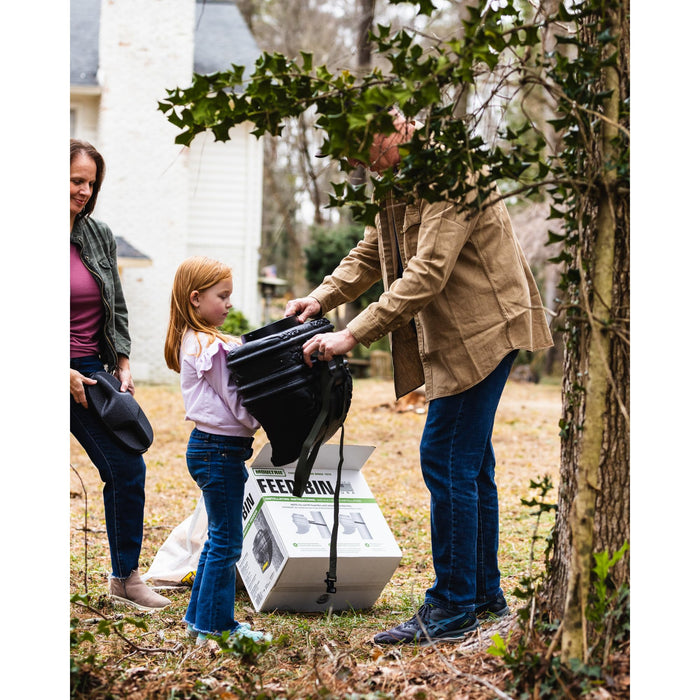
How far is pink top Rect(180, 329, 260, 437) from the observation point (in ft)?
10.8

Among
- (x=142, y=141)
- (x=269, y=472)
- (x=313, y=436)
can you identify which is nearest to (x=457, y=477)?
(x=313, y=436)

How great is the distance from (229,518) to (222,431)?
0.35 meters

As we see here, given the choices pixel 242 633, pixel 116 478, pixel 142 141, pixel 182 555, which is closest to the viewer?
pixel 242 633

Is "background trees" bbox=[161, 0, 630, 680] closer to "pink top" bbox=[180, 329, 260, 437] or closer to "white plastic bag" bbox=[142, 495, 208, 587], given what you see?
"pink top" bbox=[180, 329, 260, 437]

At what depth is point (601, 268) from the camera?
8.24 ft

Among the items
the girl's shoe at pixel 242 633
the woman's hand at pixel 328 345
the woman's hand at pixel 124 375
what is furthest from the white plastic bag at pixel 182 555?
the woman's hand at pixel 328 345

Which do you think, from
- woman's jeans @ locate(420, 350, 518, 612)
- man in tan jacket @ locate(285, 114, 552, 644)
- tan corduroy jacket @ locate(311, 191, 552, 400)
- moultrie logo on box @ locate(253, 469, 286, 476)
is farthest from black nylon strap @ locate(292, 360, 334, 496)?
moultrie logo on box @ locate(253, 469, 286, 476)

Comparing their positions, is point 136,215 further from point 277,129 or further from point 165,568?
point 277,129

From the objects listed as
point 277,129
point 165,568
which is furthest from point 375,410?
point 277,129

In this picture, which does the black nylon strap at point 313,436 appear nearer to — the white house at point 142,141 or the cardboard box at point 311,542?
the cardboard box at point 311,542

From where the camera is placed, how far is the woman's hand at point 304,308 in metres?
3.69

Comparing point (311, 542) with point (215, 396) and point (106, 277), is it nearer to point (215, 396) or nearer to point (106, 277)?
point (215, 396)

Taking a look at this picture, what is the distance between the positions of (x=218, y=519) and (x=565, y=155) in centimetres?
185

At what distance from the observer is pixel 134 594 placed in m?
3.86
